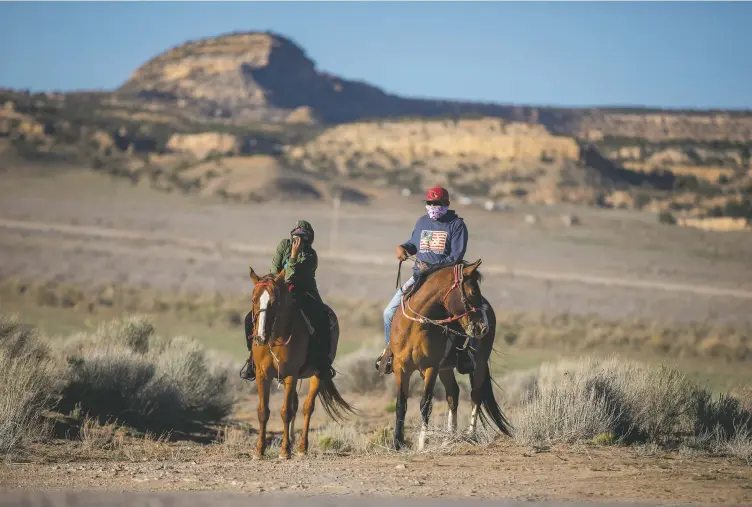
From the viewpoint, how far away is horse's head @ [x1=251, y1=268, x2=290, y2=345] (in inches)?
474

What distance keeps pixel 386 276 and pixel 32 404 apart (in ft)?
112

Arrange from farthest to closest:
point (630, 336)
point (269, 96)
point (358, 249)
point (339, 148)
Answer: point (269, 96) < point (339, 148) < point (358, 249) < point (630, 336)

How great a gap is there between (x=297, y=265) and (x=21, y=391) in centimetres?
374

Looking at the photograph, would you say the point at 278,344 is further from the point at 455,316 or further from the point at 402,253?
the point at 455,316

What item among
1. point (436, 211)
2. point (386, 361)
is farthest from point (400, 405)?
point (436, 211)

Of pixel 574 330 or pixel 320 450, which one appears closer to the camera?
pixel 320 450

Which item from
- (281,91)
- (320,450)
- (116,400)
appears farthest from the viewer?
(281,91)

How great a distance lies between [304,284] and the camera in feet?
44.0

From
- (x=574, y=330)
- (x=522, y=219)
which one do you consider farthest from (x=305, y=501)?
(x=522, y=219)

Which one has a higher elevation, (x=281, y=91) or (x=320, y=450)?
(x=281, y=91)

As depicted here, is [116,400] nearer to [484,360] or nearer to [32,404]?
[32,404]

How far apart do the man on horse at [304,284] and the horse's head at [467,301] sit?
64.7 inches

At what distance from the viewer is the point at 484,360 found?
1405 cm

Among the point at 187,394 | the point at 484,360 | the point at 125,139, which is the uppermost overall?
the point at 125,139
